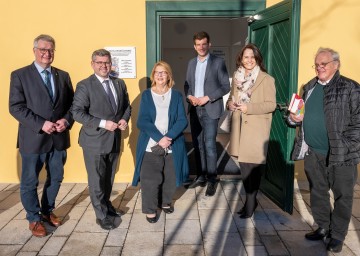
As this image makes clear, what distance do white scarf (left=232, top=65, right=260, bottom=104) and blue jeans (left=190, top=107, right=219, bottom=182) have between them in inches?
35.7

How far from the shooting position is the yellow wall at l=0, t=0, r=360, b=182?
489cm

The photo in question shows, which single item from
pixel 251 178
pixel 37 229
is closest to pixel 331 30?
pixel 251 178

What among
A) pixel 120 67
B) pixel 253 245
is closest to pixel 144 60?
pixel 120 67

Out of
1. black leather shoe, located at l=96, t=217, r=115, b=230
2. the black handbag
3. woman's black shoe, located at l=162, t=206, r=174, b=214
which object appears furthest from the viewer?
woman's black shoe, located at l=162, t=206, r=174, b=214

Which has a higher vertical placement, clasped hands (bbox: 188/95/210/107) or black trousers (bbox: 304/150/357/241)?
clasped hands (bbox: 188/95/210/107)

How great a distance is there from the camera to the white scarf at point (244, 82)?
377cm

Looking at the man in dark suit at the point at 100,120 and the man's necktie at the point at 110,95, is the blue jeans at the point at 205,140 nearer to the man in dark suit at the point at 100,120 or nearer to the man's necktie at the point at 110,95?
the man in dark suit at the point at 100,120

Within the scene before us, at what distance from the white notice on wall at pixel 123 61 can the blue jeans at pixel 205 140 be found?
1.01m

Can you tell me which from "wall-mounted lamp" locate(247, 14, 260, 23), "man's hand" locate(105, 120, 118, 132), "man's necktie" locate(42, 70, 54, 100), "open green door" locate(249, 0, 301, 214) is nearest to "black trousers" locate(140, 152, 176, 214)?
"man's hand" locate(105, 120, 118, 132)

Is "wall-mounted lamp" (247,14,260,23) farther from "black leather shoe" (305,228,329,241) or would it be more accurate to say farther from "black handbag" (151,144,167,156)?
"black leather shoe" (305,228,329,241)

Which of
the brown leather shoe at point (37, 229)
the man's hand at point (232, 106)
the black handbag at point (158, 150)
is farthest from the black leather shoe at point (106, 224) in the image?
the man's hand at point (232, 106)

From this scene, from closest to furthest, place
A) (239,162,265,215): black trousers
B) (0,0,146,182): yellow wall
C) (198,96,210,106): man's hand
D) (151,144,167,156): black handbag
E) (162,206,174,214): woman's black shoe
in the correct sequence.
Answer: (151,144,167,156): black handbag → (239,162,265,215): black trousers → (162,206,174,214): woman's black shoe → (198,96,210,106): man's hand → (0,0,146,182): yellow wall

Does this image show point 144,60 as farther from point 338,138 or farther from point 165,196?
point 338,138

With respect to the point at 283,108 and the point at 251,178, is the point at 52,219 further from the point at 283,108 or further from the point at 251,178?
the point at 283,108
